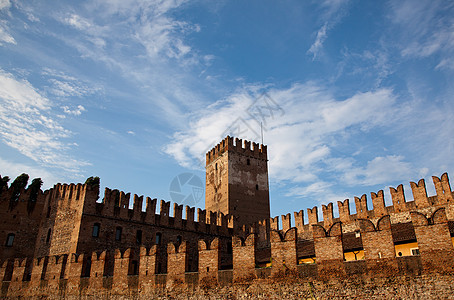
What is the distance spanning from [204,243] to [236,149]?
2502 centimetres

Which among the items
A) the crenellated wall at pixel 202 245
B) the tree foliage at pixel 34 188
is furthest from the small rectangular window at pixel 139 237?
the tree foliage at pixel 34 188

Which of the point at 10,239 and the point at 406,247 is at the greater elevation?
the point at 10,239

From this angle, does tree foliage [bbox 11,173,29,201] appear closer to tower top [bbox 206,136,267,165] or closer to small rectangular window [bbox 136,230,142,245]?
small rectangular window [bbox 136,230,142,245]

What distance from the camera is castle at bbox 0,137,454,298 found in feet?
42.3

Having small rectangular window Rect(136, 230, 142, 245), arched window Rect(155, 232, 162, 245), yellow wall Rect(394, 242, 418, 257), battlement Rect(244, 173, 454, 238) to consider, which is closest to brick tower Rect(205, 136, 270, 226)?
battlement Rect(244, 173, 454, 238)

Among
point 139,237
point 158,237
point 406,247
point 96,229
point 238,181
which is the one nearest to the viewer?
point 406,247

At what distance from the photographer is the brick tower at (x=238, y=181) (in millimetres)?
38312

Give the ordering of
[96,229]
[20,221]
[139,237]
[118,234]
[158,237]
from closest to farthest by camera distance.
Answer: [96,229] < [118,234] < [139,237] < [158,237] < [20,221]

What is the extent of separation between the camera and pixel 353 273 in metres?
13.1

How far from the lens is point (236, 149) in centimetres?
4125

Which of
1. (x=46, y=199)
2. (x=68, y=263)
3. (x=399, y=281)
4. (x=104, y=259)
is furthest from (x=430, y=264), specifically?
(x=46, y=199)

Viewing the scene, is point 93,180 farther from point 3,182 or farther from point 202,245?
point 202,245

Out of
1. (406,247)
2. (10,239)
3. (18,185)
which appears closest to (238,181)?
(18,185)

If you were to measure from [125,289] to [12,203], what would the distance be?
15.3 metres
